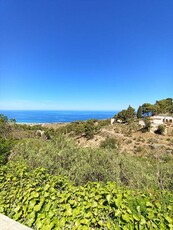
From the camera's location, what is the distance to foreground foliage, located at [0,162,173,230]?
4.59ft

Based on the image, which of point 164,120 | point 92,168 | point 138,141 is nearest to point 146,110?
point 164,120

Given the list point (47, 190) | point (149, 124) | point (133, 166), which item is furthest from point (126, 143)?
point (47, 190)

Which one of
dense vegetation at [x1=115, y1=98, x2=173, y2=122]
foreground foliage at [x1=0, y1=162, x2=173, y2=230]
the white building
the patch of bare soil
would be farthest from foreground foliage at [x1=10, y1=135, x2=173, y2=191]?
dense vegetation at [x1=115, y1=98, x2=173, y2=122]

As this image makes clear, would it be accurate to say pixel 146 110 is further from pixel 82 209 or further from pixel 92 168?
pixel 82 209

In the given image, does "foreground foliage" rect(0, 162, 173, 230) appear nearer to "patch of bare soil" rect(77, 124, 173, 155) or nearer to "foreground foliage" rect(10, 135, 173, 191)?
"foreground foliage" rect(10, 135, 173, 191)

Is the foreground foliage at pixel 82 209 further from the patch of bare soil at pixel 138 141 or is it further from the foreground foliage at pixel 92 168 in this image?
the patch of bare soil at pixel 138 141

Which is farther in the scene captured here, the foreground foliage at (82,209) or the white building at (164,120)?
the white building at (164,120)

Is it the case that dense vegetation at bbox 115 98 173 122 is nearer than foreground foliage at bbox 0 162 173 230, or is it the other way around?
foreground foliage at bbox 0 162 173 230

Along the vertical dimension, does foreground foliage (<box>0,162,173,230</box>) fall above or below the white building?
above

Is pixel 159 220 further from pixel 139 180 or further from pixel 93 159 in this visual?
pixel 93 159

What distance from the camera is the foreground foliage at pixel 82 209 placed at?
140 centimetres

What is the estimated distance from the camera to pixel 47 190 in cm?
191

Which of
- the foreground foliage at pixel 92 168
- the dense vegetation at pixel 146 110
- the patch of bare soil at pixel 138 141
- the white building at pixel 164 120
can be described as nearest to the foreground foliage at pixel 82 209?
the foreground foliage at pixel 92 168

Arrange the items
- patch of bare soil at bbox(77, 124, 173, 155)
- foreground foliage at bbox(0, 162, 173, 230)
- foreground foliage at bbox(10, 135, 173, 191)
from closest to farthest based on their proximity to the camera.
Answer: foreground foliage at bbox(0, 162, 173, 230) < foreground foliage at bbox(10, 135, 173, 191) < patch of bare soil at bbox(77, 124, 173, 155)
